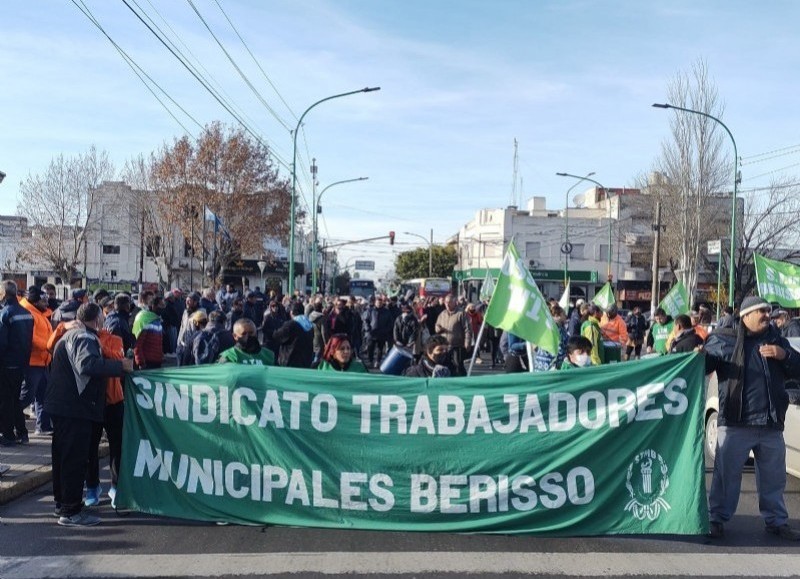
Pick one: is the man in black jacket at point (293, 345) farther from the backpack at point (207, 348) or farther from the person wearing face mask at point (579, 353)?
the person wearing face mask at point (579, 353)

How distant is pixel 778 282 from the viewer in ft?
43.2

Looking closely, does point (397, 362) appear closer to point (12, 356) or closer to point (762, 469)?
point (762, 469)

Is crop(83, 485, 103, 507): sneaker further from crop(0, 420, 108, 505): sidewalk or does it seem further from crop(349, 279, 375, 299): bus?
crop(349, 279, 375, 299): bus

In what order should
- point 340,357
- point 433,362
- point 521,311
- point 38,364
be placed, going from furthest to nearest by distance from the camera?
point 38,364 < point 521,311 < point 433,362 < point 340,357

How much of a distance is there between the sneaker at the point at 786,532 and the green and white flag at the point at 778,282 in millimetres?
7077

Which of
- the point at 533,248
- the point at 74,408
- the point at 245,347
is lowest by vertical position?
the point at 74,408

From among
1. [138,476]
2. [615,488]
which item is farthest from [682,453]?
[138,476]

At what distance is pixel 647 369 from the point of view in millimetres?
6367

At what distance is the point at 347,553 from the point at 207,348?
3725mm

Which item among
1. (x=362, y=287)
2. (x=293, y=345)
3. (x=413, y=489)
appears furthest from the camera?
(x=362, y=287)

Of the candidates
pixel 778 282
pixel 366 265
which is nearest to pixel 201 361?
pixel 778 282

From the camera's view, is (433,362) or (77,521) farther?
(433,362)

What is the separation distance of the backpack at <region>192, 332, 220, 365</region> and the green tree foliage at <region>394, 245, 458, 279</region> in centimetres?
8122

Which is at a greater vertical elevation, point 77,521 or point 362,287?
point 362,287
